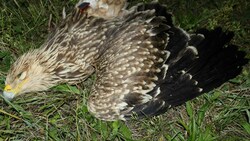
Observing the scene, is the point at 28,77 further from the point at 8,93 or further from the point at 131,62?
the point at 131,62

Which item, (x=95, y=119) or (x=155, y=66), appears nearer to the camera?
(x=155, y=66)

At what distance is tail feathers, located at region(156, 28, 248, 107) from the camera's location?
162 inches

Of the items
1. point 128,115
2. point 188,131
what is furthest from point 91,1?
point 188,131

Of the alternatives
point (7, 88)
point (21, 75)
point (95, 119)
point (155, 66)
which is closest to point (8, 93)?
point (7, 88)

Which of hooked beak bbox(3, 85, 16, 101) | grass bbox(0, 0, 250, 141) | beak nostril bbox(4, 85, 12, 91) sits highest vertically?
beak nostril bbox(4, 85, 12, 91)

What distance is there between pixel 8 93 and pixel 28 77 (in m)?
0.21

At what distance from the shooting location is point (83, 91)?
4.33 m

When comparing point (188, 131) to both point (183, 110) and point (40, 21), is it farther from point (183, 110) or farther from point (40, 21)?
point (40, 21)

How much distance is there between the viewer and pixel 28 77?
13.8 ft

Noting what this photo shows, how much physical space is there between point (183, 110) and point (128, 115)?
21.9 inches

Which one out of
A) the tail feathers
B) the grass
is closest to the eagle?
the tail feathers

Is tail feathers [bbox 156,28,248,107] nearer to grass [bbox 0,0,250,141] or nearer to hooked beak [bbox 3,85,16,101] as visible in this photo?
grass [bbox 0,0,250,141]

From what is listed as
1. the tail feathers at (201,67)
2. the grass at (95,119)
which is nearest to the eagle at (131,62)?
the tail feathers at (201,67)

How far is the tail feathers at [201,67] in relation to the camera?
4113 millimetres
